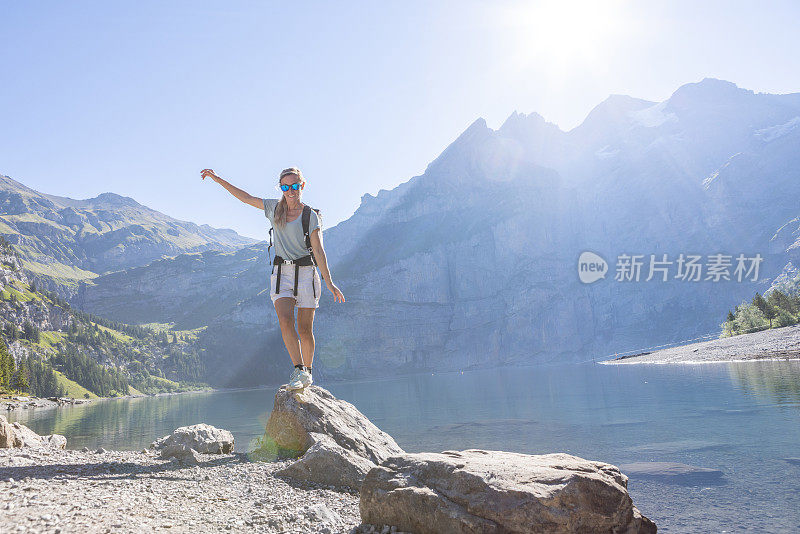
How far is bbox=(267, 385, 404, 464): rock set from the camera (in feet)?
38.7

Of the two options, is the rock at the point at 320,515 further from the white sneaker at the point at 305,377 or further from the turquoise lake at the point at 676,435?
the turquoise lake at the point at 676,435

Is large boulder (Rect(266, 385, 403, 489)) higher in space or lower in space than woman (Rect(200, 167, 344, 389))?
lower

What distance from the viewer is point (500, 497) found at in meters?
5.84

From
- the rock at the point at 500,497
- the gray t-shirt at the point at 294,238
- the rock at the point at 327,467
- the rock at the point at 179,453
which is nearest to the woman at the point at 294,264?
the gray t-shirt at the point at 294,238

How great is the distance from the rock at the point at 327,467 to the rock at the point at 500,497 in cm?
325

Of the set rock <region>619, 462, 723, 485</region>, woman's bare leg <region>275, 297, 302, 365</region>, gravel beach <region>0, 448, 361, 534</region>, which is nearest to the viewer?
gravel beach <region>0, 448, 361, 534</region>

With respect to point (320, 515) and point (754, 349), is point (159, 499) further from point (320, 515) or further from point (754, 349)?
point (754, 349)

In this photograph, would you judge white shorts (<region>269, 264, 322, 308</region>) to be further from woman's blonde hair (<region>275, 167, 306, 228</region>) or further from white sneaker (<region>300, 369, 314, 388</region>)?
white sneaker (<region>300, 369, 314, 388</region>)

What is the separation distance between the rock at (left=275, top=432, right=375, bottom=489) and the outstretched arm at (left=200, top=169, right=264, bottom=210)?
5518 mm

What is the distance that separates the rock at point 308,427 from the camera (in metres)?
11.8

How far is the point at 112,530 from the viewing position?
4.97 meters

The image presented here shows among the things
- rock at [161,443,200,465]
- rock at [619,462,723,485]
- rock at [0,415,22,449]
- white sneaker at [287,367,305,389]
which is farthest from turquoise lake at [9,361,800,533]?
rock at [0,415,22,449]

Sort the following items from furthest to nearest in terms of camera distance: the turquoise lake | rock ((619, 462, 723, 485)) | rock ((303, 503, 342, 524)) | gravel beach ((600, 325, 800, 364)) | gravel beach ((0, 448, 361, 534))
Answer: gravel beach ((600, 325, 800, 364)) < rock ((619, 462, 723, 485)) < the turquoise lake < rock ((303, 503, 342, 524)) < gravel beach ((0, 448, 361, 534))

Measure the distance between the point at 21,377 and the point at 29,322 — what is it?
352ft
